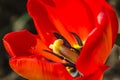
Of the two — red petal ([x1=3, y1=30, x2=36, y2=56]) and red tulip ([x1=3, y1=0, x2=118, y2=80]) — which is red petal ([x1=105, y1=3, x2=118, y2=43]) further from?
red petal ([x1=3, y1=30, x2=36, y2=56])

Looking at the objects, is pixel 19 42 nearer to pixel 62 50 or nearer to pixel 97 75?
pixel 62 50

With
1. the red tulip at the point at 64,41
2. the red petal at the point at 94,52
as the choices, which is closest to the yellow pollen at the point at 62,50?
the red tulip at the point at 64,41

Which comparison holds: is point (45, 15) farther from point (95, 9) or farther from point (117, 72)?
point (117, 72)

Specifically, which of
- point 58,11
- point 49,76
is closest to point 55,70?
point 49,76

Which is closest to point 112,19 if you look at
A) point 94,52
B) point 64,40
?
point 94,52

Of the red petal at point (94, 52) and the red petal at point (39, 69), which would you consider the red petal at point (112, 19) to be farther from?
the red petal at point (39, 69)

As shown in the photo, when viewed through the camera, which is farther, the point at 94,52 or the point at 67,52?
the point at 67,52
